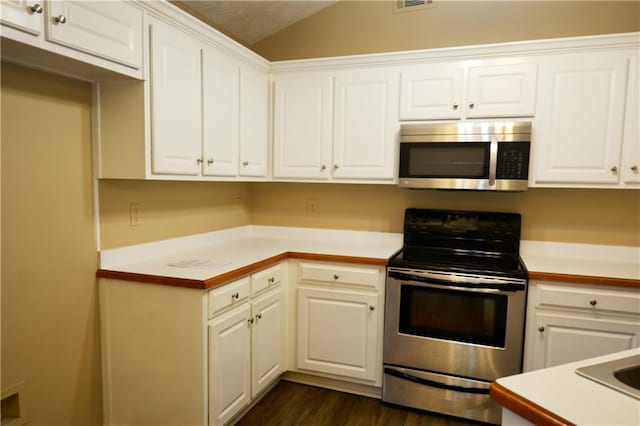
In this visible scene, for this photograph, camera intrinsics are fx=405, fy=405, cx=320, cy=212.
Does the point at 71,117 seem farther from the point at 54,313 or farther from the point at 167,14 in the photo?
the point at 54,313

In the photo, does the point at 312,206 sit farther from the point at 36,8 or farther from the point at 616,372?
the point at 616,372

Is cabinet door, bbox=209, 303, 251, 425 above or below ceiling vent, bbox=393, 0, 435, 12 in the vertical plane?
below

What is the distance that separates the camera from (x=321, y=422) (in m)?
2.33

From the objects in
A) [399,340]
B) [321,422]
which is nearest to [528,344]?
[399,340]

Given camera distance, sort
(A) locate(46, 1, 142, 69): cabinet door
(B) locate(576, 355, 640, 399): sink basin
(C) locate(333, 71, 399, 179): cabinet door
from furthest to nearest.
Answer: (C) locate(333, 71, 399, 179): cabinet door → (A) locate(46, 1, 142, 69): cabinet door → (B) locate(576, 355, 640, 399): sink basin

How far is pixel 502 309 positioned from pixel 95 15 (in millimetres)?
2411

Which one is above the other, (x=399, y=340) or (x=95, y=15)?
(x=95, y=15)

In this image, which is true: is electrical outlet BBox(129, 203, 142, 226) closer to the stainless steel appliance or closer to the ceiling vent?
the stainless steel appliance

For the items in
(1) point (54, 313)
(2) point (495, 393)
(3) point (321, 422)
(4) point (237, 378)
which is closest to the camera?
(2) point (495, 393)

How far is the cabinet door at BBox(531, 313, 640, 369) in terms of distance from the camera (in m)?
2.13

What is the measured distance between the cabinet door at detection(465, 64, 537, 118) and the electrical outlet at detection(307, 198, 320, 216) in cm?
130

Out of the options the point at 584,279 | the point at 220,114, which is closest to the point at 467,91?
the point at 584,279

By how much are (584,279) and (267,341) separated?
180cm

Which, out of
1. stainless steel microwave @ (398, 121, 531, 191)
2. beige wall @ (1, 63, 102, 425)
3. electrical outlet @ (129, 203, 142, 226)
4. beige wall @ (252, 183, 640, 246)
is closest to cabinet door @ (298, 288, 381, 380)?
beige wall @ (252, 183, 640, 246)
